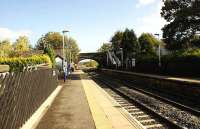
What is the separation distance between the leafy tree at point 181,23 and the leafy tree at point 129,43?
44319 mm

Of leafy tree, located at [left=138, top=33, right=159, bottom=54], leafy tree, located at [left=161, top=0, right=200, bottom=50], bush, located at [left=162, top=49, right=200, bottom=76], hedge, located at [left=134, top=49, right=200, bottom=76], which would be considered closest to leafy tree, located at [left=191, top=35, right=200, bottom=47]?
leafy tree, located at [left=161, top=0, right=200, bottom=50]

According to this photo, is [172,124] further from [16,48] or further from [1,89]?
[16,48]

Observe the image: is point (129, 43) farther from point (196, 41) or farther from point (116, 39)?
point (196, 41)

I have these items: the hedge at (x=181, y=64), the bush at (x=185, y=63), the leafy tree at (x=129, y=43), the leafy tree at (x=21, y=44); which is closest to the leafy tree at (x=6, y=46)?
the leafy tree at (x=21, y=44)

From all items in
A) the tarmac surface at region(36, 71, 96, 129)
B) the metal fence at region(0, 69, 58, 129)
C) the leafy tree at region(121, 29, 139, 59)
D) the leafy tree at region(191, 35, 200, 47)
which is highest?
the leafy tree at region(121, 29, 139, 59)

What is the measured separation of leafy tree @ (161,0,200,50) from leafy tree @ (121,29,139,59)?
44.3 m

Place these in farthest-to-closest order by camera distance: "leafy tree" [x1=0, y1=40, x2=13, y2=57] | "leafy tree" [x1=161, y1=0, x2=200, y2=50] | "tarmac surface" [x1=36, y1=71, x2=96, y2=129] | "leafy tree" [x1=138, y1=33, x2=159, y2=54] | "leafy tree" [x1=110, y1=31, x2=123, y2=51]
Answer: "leafy tree" [x1=0, y1=40, x2=13, y2=57] → "leafy tree" [x1=110, y1=31, x2=123, y2=51] → "leafy tree" [x1=138, y1=33, x2=159, y2=54] → "leafy tree" [x1=161, y1=0, x2=200, y2=50] → "tarmac surface" [x1=36, y1=71, x2=96, y2=129]

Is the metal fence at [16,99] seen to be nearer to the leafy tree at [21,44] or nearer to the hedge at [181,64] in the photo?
the hedge at [181,64]

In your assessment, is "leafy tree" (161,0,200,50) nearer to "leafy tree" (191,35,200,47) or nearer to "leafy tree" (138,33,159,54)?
"leafy tree" (191,35,200,47)

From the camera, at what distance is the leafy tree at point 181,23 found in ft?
145

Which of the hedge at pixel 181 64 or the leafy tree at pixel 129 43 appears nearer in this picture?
the hedge at pixel 181 64

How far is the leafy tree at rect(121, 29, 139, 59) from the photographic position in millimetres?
94688

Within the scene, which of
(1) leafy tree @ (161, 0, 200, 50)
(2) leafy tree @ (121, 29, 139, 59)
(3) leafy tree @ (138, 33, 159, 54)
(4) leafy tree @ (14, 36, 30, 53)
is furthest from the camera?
(4) leafy tree @ (14, 36, 30, 53)

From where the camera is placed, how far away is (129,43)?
312ft
